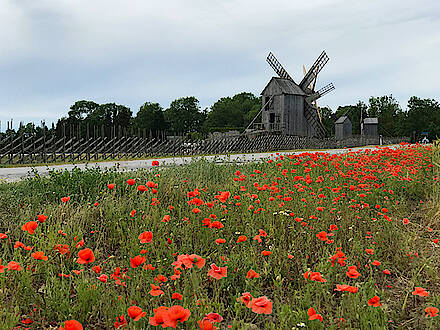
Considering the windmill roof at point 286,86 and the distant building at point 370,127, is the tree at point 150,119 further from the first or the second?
the distant building at point 370,127

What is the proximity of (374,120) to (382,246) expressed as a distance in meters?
61.9

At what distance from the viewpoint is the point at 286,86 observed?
36281 millimetres

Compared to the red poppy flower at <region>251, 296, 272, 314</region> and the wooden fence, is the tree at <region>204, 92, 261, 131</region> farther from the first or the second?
the red poppy flower at <region>251, 296, 272, 314</region>

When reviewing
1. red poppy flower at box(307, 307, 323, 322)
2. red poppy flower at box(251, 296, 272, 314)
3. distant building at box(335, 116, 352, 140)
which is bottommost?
red poppy flower at box(307, 307, 323, 322)

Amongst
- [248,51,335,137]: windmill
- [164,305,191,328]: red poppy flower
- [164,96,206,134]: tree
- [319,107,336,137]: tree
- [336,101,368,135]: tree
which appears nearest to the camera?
[164,305,191,328]: red poppy flower

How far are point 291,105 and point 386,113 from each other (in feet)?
132

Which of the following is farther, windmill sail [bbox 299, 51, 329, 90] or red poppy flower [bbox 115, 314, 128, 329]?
windmill sail [bbox 299, 51, 329, 90]

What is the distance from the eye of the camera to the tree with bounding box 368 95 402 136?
67438mm

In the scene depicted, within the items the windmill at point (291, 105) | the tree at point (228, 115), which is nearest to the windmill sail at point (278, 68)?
the windmill at point (291, 105)

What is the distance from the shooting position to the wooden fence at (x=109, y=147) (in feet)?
56.4

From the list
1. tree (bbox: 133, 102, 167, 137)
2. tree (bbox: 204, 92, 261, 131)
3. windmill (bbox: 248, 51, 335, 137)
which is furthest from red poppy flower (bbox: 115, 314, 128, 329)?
tree (bbox: 204, 92, 261, 131)

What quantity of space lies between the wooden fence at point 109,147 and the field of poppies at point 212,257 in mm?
12614

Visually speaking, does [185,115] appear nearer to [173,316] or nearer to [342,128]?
[342,128]

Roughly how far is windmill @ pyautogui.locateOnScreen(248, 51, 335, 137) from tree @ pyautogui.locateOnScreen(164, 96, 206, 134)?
37.0 metres
